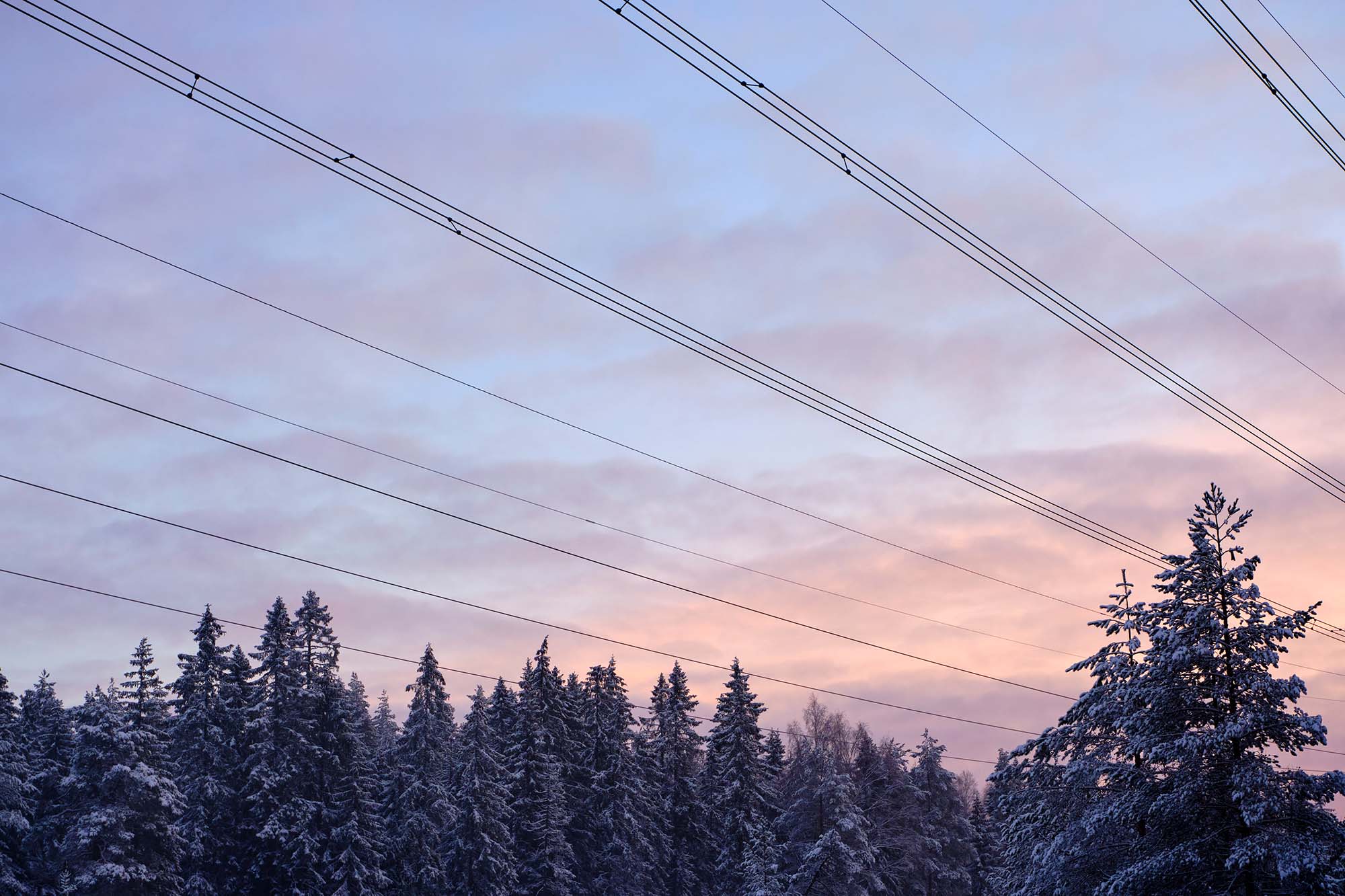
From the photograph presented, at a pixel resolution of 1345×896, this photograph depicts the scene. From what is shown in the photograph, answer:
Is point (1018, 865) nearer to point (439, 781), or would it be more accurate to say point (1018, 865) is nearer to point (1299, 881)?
point (1299, 881)

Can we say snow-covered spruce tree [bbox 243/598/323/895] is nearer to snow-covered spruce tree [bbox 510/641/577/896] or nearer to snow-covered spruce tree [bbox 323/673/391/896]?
snow-covered spruce tree [bbox 323/673/391/896]

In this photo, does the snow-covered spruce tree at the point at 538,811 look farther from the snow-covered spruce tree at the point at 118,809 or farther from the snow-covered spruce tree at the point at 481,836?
the snow-covered spruce tree at the point at 118,809

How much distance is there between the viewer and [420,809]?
71.4 metres

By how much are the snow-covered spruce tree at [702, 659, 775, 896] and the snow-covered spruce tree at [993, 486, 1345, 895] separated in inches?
1713

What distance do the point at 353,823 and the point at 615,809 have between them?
62.1 ft

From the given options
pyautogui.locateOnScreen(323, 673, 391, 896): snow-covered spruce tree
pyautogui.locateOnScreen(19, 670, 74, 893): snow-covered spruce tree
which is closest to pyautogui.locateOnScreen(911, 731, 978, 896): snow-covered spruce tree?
pyautogui.locateOnScreen(323, 673, 391, 896): snow-covered spruce tree

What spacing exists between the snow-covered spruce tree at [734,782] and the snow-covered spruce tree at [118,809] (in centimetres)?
3335

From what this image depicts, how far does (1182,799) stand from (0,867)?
186ft

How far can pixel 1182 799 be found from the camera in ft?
91.3

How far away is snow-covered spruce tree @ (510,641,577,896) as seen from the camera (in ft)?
242

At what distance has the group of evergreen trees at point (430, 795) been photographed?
2383 inches

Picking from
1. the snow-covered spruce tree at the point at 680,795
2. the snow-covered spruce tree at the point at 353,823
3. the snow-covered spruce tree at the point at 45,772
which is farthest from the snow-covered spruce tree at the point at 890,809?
the snow-covered spruce tree at the point at 45,772

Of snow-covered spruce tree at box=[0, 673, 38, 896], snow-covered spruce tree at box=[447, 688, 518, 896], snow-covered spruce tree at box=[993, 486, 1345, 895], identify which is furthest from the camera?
snow-covered spruce tree at box=[447, 688, 518, 896]

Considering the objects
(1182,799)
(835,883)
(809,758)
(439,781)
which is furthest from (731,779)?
(1182,799)
